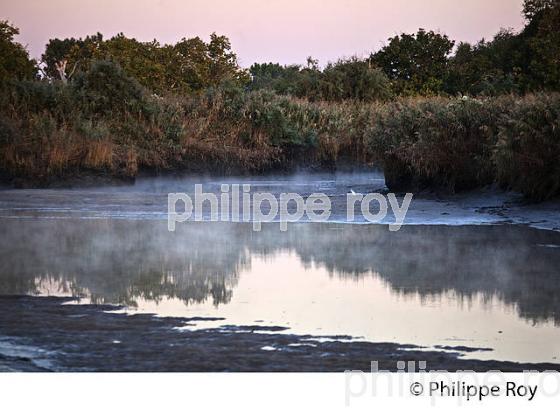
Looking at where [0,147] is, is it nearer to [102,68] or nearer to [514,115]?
[102,68]

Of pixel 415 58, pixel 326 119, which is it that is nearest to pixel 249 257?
pixel 326 119

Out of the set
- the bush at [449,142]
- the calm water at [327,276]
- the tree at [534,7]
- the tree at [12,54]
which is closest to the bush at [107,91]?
the tree at [12,54]

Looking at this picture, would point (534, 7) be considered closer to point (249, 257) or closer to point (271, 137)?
point (271, 137)

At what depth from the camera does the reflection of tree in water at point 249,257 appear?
7547 mm

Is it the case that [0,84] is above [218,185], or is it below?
above

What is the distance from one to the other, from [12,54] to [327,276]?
21451mm

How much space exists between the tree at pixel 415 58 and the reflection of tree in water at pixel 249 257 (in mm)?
29421

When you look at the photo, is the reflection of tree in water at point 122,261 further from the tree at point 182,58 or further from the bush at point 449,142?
the tree at point 182,58

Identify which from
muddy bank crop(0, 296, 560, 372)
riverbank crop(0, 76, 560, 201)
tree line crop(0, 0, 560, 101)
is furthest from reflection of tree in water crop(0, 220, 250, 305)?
tree line crop(0, 0, 560, 101)
